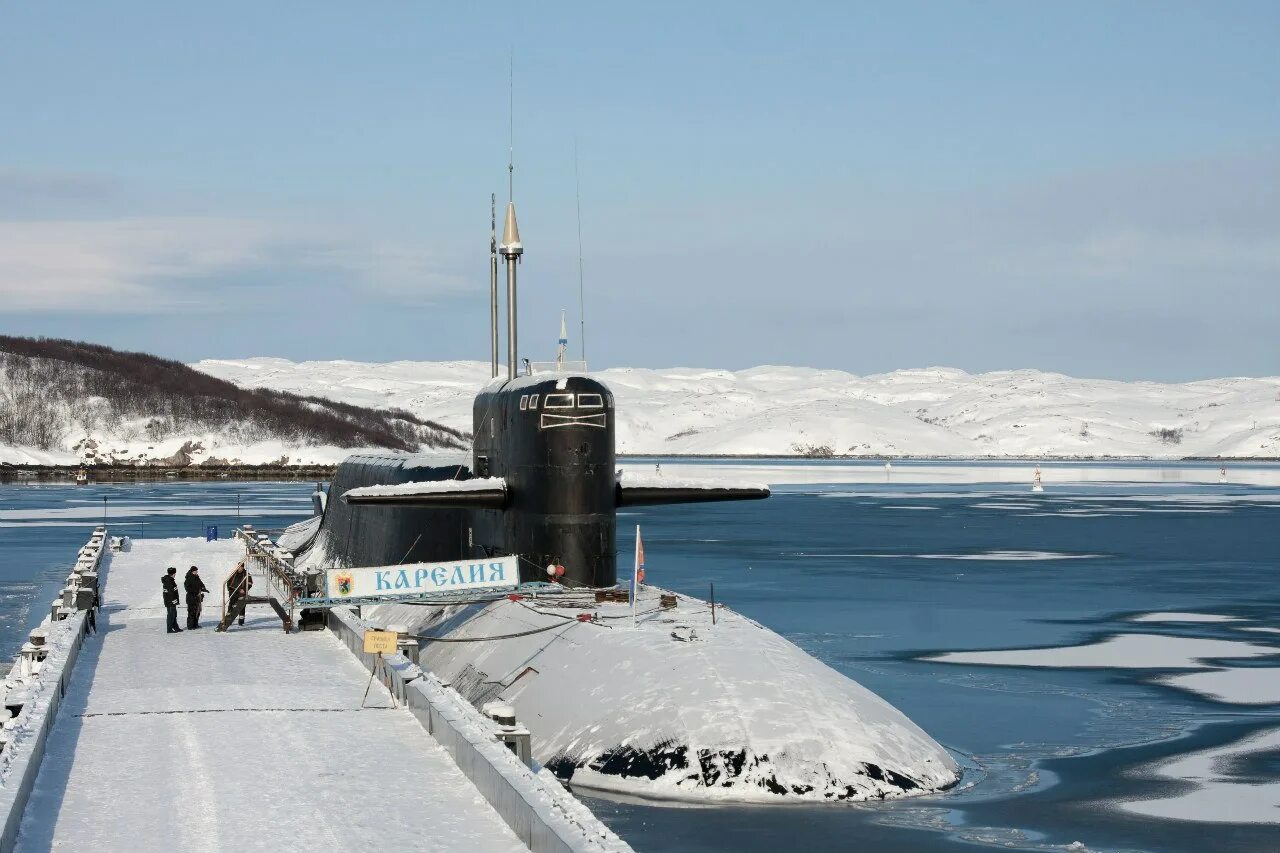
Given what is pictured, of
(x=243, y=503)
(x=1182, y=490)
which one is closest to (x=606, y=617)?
(x=243, y=503)

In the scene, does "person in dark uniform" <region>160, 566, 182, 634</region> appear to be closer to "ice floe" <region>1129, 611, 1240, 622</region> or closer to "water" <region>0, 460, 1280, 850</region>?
"water" <region>0, 460, 1280, 850</region>

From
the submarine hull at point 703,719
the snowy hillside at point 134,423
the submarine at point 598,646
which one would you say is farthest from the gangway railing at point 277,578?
the snowy hillside at point 134,423

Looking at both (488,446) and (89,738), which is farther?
(488,446)

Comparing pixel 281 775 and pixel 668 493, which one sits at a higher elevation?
pixel 668 493

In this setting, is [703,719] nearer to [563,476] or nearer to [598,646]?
[598,646]

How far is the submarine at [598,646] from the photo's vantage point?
14164 millimetres

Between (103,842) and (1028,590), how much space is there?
89.7 ft

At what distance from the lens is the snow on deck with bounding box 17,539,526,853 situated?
11016mm

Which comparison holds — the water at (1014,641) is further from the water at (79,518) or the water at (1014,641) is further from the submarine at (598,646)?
the submarine at (598,646)

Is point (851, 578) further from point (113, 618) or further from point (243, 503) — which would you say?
point (243, 503)

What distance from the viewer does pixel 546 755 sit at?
15414 millimetres

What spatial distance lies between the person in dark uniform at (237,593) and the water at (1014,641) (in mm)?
4670

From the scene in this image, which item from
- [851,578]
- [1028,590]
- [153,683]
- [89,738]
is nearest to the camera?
[89,738]

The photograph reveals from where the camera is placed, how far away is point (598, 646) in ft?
57.2
